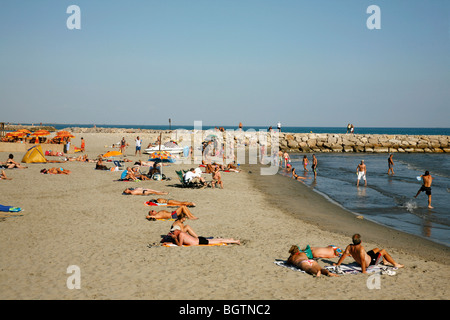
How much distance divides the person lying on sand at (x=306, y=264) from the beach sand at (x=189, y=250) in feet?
0.51

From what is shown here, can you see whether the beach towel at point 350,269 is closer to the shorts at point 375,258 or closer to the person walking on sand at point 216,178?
the shorts at point 375,258

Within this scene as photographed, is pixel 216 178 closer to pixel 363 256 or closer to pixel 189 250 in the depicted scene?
pixel 189 250

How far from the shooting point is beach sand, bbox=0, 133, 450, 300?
661 centimetres

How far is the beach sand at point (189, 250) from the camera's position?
6.61 meters

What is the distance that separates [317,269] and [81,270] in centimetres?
462

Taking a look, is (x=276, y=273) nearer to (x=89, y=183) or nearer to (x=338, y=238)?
(x=338, y=238)

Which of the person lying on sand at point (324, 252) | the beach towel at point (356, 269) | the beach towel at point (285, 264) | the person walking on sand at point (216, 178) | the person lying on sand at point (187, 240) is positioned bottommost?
the beach towel at point (356, 269)

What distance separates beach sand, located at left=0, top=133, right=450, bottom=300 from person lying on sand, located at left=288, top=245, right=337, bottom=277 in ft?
0.51

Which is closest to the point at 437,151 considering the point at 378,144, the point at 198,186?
the point at 378,144

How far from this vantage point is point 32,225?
10.4 meters

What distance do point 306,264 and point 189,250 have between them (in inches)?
108

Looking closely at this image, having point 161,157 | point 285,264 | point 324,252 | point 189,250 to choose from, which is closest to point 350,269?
point 324,252

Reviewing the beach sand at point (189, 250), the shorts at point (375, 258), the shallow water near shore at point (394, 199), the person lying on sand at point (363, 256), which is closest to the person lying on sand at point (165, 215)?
the beach sand at point (189, 250)

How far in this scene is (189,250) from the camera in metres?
8.71
